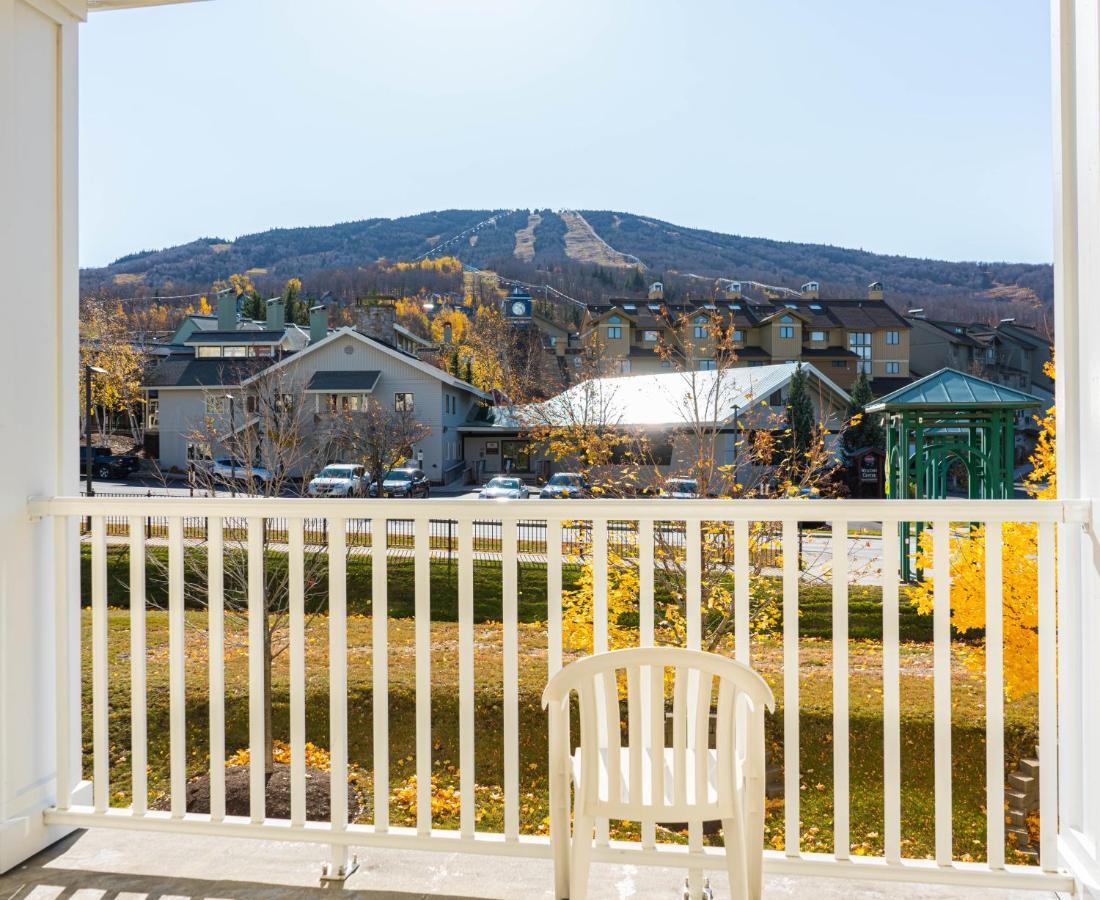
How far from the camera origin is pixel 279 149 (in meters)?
3.46

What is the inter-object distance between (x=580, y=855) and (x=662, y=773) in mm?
238

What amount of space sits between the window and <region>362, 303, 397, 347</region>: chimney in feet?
5.94

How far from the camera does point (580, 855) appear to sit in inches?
63.8

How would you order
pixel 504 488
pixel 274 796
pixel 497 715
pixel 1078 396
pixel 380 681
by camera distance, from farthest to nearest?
1. pixel 497 715
2. pixel 274 796
3. pixel 504 488
4. pixel 380 681
5. pixel 1078 396

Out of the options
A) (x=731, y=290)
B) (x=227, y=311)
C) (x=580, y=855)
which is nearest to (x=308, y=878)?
(x=580, y=855)

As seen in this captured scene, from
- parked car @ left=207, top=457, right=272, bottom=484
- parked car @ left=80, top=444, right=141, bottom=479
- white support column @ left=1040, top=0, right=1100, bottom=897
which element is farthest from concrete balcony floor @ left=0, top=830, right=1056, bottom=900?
parked car @ left=207, top=457, right=272, bottom=484

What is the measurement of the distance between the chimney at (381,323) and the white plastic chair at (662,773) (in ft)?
6.35

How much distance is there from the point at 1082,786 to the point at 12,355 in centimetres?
295

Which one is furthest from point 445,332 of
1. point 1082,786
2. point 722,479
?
point 1082,786

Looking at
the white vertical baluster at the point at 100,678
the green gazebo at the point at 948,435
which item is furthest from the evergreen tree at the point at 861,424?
the white vertical baluster at the point at 100,678

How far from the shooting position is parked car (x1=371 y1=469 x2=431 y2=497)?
3.16m

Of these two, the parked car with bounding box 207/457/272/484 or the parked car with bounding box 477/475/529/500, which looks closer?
the parked car with bounding box 477/475/529/500

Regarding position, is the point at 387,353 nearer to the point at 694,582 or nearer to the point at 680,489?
the point at 680,489

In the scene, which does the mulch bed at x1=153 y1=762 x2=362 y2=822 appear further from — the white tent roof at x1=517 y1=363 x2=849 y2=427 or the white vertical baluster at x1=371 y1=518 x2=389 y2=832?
the white tent roof at x1=517 y1=363 x2=849 y2=427
